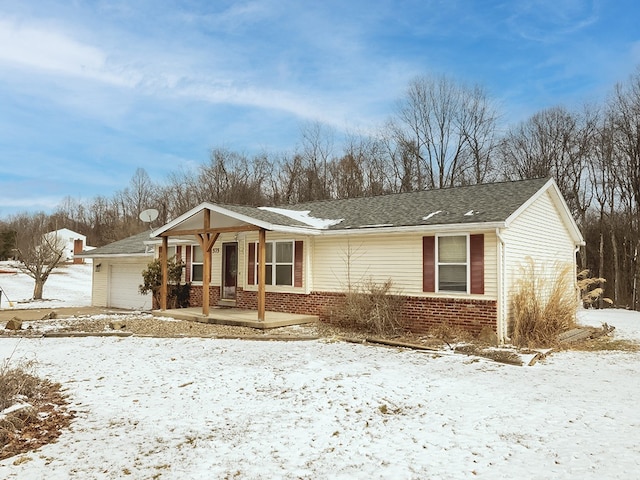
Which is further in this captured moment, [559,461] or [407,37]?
[407,37]

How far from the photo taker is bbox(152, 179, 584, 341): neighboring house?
35.8ft

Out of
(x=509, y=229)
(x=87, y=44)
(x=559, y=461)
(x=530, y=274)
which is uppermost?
(x=87, y=44)

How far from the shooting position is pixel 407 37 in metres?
17.1

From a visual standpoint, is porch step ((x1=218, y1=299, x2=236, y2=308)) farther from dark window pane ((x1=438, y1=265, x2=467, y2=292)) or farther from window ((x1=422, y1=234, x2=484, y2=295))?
dark window pane ((x1=438, y1=265, x2=467, y2=292))

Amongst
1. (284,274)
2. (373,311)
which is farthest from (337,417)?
(284,274)

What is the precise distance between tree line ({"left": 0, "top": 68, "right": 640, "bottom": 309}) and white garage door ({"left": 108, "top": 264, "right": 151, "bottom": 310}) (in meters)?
16.2

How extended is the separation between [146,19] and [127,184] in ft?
155

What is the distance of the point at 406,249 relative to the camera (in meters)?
12.2

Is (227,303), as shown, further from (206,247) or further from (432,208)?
(432,208)

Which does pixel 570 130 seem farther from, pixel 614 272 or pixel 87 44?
pixel 87 44

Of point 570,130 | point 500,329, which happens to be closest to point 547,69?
point 570,130

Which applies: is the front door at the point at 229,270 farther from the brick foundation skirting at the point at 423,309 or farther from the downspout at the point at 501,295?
the downspout at the point at 501,295

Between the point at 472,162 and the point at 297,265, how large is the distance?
20.7 meters

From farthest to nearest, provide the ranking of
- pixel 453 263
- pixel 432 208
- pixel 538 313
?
pixel 432 208
pixel 453 263
pixel 538 313
